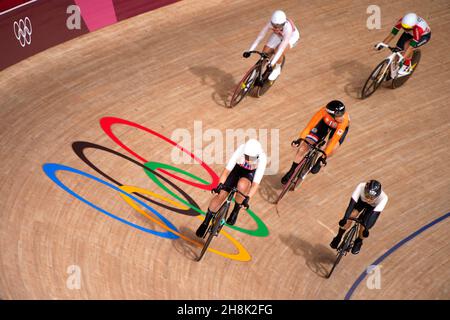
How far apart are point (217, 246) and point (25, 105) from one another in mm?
3724

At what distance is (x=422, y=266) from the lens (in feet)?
26.6

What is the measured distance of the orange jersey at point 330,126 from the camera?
8.13 metres

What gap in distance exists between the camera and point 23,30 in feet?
33.3

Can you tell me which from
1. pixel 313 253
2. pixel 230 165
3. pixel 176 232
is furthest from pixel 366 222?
pixel 176 232

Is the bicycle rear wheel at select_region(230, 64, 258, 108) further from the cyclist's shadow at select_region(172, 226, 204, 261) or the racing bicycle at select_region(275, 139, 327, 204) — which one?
the cyclist's shadow at select_region(172, 226, 204, 261)

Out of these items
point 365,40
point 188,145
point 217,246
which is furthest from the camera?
point 365,40

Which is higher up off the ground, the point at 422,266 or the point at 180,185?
the point at 180,185

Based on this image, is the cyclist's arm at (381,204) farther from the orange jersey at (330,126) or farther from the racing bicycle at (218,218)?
the racing bicycle at (218,218)

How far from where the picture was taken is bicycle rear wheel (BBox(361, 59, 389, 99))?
33.7 feet

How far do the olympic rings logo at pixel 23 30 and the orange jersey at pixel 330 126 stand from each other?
184 inches

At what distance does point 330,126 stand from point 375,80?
2.51 meters

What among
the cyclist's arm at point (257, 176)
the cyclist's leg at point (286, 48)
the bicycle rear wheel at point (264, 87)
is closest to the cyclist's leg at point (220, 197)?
the cyclist's arm at point (257, 176)

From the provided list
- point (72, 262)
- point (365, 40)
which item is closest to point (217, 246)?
point (72, 262)
